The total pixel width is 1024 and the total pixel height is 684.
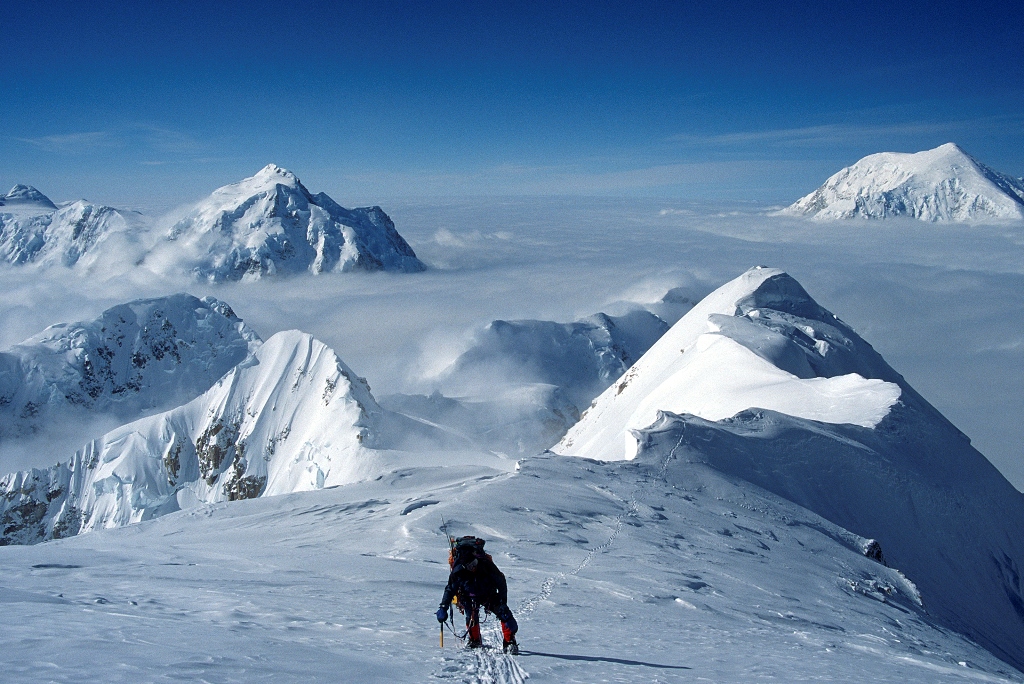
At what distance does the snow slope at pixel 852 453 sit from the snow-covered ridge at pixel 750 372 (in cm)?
12

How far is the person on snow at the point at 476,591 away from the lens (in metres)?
9.46

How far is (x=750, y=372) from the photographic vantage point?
37594mm

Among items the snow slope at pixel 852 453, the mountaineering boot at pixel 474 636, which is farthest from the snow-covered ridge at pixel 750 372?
the mountaineering boot at pixel 474 636

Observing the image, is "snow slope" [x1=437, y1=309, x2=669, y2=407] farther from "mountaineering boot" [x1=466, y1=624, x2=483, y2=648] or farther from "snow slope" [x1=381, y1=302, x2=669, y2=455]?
"mountaineering boot" [x1=466, y1=624, x2=483, y2=648]

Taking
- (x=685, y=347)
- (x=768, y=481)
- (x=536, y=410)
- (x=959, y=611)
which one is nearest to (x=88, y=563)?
(x=768, y=481)

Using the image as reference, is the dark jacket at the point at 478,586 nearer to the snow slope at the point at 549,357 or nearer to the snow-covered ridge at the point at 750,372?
the snow-covered ridge at the point at 750,372

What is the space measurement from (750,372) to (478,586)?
31.1 meters

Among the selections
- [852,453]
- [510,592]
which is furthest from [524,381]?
[510,592]

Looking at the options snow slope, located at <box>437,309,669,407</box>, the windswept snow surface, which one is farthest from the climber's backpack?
snow slope, located at <box>437,309,669,407</box>

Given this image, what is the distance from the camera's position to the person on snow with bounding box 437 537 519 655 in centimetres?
946

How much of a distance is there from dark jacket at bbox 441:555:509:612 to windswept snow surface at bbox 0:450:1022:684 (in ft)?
2.19

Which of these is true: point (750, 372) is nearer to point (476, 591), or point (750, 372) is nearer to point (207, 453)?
point (476, 591)

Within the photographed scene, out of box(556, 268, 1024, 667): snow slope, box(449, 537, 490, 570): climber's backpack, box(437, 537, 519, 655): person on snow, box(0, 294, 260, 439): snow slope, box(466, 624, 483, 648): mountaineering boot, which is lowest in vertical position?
box(0, 294, 260, 439): snow slope

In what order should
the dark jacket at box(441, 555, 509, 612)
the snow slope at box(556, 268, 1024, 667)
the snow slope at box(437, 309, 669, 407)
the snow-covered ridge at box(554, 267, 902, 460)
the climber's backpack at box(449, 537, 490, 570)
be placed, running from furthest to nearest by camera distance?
the snow slope at box(437, 309, 669, 407), the snow-covered ridge at box(554, 267, 902, 460), the snow slope at box(556, 268, 1024, 667), the climber's backpack at box(449, 537, 490, 570), the dark jacket at box(441, 555, 509, 612)
